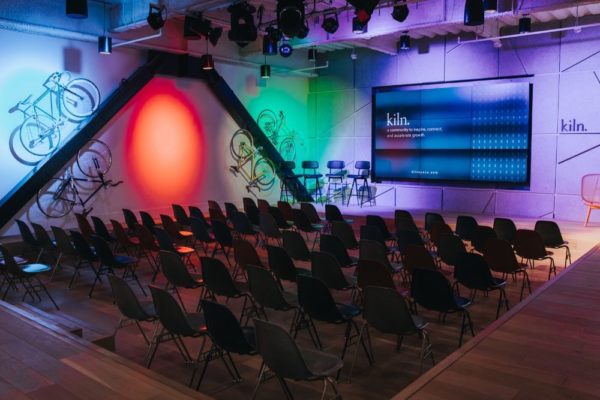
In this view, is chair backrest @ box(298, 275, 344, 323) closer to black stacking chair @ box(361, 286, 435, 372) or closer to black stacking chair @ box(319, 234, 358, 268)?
black stacking chair @ box(361, 286, 435, 372)

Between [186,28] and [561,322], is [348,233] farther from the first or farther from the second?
[186,28]

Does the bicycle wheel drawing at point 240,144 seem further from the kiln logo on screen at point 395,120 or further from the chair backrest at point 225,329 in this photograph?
the chair backrest at point 225,329

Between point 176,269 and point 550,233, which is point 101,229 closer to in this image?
point 176,269

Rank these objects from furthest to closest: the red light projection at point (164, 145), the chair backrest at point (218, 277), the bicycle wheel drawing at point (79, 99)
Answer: the red light projection at point (164, 145) → the bicycle wheel drawing at point (79, 99) → the chair backrest at point (218, 277)

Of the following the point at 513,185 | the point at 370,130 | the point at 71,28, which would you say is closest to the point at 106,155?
the point at 71,28

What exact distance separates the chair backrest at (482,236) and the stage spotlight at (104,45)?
706 cm

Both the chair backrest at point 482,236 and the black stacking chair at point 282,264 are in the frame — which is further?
the chair backrest at point 482,236

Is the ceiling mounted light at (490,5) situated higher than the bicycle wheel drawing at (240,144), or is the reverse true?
the ceiling mounted light at (490,5)

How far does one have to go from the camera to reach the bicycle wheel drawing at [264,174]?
45.7ft

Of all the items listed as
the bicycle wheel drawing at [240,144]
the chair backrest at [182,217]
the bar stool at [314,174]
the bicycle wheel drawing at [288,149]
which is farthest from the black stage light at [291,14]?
the bicycle wheel drawing at [288,149]

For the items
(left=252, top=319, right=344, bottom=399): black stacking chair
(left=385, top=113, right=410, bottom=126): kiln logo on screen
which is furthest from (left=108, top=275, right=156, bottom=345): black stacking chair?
(left=385, top=113, right=410, bottom=126): kiln logo on screen

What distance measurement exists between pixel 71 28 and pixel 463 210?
8809 millimetres

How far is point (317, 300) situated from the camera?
4461 millimetres

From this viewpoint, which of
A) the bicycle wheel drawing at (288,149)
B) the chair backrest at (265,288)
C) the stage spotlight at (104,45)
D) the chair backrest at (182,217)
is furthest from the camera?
the bicycle wheel drawing at (288,149)
